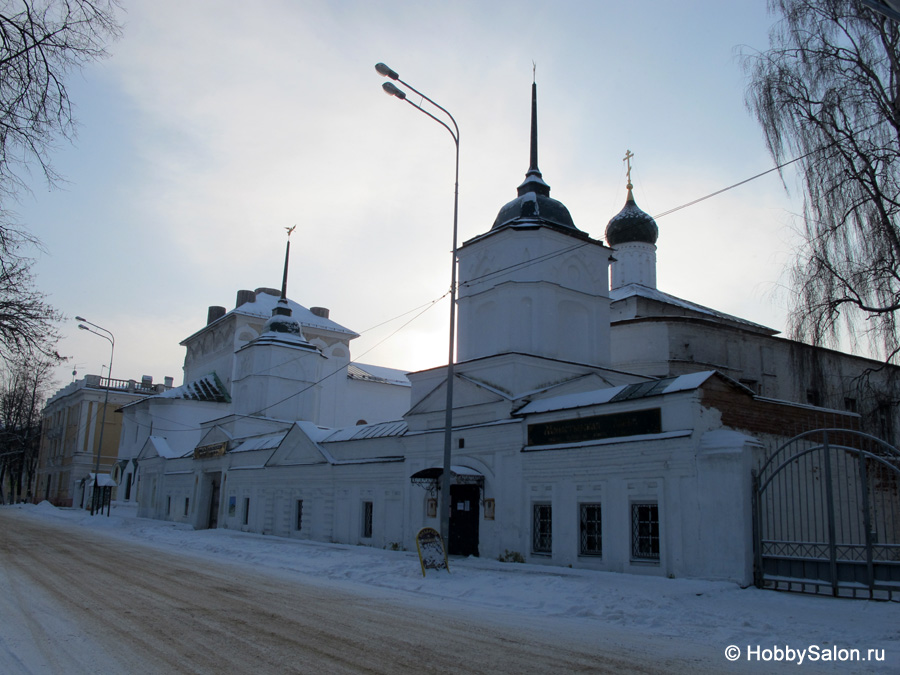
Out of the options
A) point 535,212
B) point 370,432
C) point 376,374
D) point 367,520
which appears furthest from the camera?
point 376,374

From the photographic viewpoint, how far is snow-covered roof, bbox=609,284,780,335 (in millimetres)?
30297

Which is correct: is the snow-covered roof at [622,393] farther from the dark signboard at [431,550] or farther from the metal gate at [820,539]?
the dark signboard at [431,550]

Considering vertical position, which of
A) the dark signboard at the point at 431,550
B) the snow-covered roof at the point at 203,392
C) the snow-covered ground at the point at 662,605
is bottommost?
the snow-covered ground at the point at 662,605

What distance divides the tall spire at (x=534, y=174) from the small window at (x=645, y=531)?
39.6ft

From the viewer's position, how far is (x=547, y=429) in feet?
56.2

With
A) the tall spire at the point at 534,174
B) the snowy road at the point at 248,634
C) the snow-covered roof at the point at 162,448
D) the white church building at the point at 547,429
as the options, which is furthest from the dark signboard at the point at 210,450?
the snowy road at the point at 248,634

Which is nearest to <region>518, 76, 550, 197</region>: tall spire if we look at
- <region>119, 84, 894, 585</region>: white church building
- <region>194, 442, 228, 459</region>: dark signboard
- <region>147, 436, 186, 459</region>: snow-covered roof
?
<region>119, 84, 894, 585</region>: white church building

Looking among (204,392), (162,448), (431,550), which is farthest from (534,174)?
(204,392)

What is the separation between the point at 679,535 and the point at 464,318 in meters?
11.0

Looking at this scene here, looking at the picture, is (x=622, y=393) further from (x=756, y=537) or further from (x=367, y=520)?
(x=367, y=520)

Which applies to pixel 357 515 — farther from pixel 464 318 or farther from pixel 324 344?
pixel 324 344

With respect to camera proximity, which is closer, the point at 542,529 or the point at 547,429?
the point at 542,529

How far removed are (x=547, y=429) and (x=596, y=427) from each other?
1.60m

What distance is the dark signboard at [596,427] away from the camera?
14.7 metres
